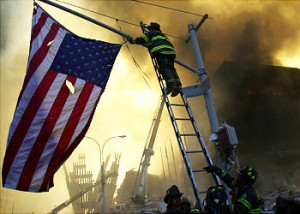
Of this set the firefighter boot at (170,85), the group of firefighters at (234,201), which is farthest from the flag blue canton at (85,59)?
the group of firefighters at (234,201)

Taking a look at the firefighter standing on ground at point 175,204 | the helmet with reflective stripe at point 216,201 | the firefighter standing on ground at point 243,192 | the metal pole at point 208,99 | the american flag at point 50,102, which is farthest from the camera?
the metal pole at point 208,99

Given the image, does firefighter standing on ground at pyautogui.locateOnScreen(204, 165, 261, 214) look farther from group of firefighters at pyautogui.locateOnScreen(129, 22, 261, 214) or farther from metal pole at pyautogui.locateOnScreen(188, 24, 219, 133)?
metal pole at pyautogui.locateOnScreen(188, 24, 219, 133)

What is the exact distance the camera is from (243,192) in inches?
138

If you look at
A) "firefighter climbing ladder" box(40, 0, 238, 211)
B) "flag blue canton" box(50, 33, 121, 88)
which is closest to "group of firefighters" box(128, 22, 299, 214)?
"firefighter climbing ladder" box(40, 0, 238, 211)

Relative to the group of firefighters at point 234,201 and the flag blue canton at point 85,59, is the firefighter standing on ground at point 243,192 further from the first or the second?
the flag blue canton at point 85,59

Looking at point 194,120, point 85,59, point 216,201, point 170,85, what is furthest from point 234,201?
point 85,59

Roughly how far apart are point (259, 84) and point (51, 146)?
3995cm

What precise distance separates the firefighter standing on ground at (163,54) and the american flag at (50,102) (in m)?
0.87

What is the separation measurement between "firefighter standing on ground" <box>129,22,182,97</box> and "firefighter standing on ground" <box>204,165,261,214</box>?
1988 millimetres

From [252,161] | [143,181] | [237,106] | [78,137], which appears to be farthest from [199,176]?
[78,137]

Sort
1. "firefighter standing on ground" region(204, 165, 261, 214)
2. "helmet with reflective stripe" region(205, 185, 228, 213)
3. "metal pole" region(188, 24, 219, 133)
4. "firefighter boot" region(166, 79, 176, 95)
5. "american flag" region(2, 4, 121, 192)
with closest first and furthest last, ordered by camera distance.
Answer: "firefighter standing on ground" region(204, 165, 261, 214) → "helmet with reflective stripe" region(205, 185, 228, 213) → "american flag" region(2, 4, 121, 192) → "firefighter boot" region(166, 79, 176, 95) → "metal pole" region(188, 24, 219, 133)

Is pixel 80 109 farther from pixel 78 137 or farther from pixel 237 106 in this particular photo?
pixel 237 106

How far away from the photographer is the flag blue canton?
5.32m

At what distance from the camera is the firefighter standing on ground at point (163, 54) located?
529 centimetres
